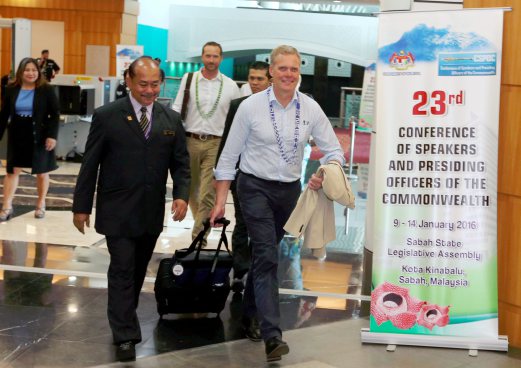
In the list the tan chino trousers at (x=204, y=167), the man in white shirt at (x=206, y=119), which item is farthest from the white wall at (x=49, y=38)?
the tan chino trousers at (x=204, y=167)

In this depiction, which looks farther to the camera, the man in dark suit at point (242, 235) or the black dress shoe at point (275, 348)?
the man in dark suit at point (242, 235)

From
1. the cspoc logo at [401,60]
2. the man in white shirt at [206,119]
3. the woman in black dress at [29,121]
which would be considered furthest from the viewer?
the woman in black dress at [29,121]

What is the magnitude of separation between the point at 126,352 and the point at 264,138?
1343 millimetres

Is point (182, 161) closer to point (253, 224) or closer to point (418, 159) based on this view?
point (253, 224)

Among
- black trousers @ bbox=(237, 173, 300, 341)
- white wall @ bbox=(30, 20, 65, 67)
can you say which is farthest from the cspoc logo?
white wall @ bbox=(30, 20, 65, 67)

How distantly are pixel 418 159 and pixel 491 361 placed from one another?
1.19 m

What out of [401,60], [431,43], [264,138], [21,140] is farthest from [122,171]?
[21,140]

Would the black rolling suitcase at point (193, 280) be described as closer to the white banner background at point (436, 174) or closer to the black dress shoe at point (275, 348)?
the black dress shoe at point (275, 348)

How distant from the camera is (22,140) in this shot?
8.62 metres

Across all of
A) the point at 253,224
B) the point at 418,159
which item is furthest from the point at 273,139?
the point at 418,159

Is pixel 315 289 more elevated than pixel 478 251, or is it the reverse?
pixel 478 251

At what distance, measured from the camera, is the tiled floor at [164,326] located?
4656mm

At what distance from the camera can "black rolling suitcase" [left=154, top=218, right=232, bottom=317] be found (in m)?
5.19

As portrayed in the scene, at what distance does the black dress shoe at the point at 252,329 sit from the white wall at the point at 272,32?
2201 cm
